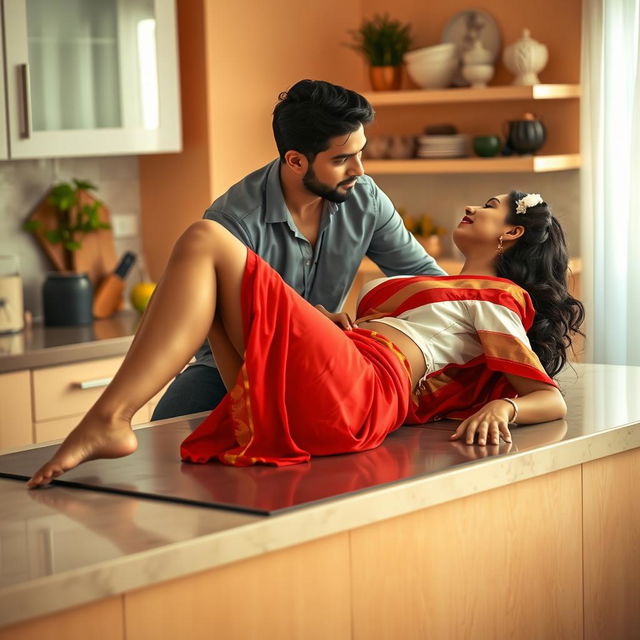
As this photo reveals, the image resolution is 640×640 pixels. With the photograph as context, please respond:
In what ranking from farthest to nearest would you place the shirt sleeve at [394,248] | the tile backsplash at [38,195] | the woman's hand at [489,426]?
1. the tile backsplash at [38,195]
2. the shirt sleeve at [394,248]
3. the woman's hand at [489,426]

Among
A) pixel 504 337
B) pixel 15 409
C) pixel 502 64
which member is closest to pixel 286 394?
pixel 504 337

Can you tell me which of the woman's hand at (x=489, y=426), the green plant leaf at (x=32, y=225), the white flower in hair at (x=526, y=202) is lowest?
the woman's hand at (x=489, y=426)

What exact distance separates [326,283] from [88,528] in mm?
1374

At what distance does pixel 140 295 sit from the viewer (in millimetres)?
4441

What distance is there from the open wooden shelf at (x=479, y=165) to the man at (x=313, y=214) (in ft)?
3.90

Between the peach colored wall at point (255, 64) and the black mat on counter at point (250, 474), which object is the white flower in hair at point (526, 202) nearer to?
the black mat on counter at point (250, 474)

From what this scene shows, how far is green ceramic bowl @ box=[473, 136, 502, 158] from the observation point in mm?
4363

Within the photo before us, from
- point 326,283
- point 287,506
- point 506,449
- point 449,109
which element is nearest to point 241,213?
point 326,283

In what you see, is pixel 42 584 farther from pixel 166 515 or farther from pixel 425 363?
pixel 425 363

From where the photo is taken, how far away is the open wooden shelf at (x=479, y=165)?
420 centimetres

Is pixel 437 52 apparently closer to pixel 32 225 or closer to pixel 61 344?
pixel 32 225

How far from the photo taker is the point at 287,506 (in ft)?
6.13

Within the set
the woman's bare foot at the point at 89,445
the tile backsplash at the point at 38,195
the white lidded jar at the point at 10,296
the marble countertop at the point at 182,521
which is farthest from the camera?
the tile backsplash at the point at 38,195

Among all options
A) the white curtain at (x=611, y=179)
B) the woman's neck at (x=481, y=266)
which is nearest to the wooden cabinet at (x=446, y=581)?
the woman's neck at (x=481, y=266)
